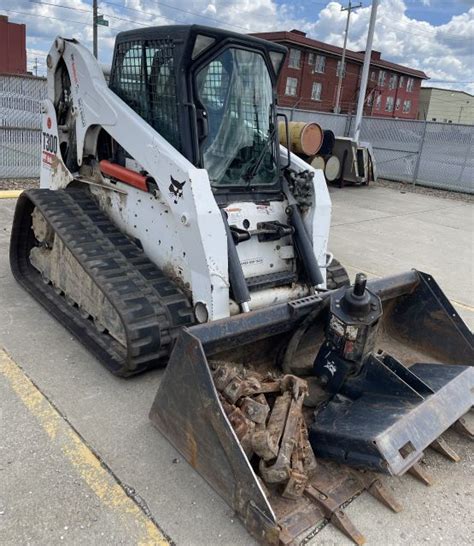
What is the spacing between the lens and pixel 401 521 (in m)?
2.51

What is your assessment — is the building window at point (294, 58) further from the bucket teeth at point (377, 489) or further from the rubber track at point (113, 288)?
the bucket teeth at point (377, 489)

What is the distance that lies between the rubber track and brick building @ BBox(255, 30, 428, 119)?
3394 cm

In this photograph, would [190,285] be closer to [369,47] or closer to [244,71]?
[244,71]

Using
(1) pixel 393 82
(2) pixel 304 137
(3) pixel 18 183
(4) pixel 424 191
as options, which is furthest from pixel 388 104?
(3) pixel 18 183

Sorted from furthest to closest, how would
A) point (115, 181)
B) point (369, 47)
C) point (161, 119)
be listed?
point (369, 47)
point (115, 181)
point (161, 119)

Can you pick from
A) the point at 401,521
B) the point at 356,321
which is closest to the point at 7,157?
the point at 356,321

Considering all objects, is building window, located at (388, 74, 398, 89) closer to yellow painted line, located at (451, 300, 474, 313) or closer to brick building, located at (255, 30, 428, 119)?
brick building, located at (255, 30, 428, 119)

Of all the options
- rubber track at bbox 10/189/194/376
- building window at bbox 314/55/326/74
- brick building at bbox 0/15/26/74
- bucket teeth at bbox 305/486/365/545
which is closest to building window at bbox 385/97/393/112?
building window at bbox 314/55/326/74

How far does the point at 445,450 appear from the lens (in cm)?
296

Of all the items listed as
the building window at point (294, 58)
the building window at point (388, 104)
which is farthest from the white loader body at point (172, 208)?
the building window at point (388, 104)

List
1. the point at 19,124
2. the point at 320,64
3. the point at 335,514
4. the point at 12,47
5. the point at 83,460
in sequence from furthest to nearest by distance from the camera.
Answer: the point at 320,64 < the point at 12,47 < the point at 19,124 < the point at 83,460 < the point at 335,514

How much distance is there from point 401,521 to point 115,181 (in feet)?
10.9

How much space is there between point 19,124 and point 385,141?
11.7 m

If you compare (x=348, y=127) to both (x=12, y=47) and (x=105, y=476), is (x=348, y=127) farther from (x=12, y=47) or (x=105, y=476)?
(x=105, y=476)
